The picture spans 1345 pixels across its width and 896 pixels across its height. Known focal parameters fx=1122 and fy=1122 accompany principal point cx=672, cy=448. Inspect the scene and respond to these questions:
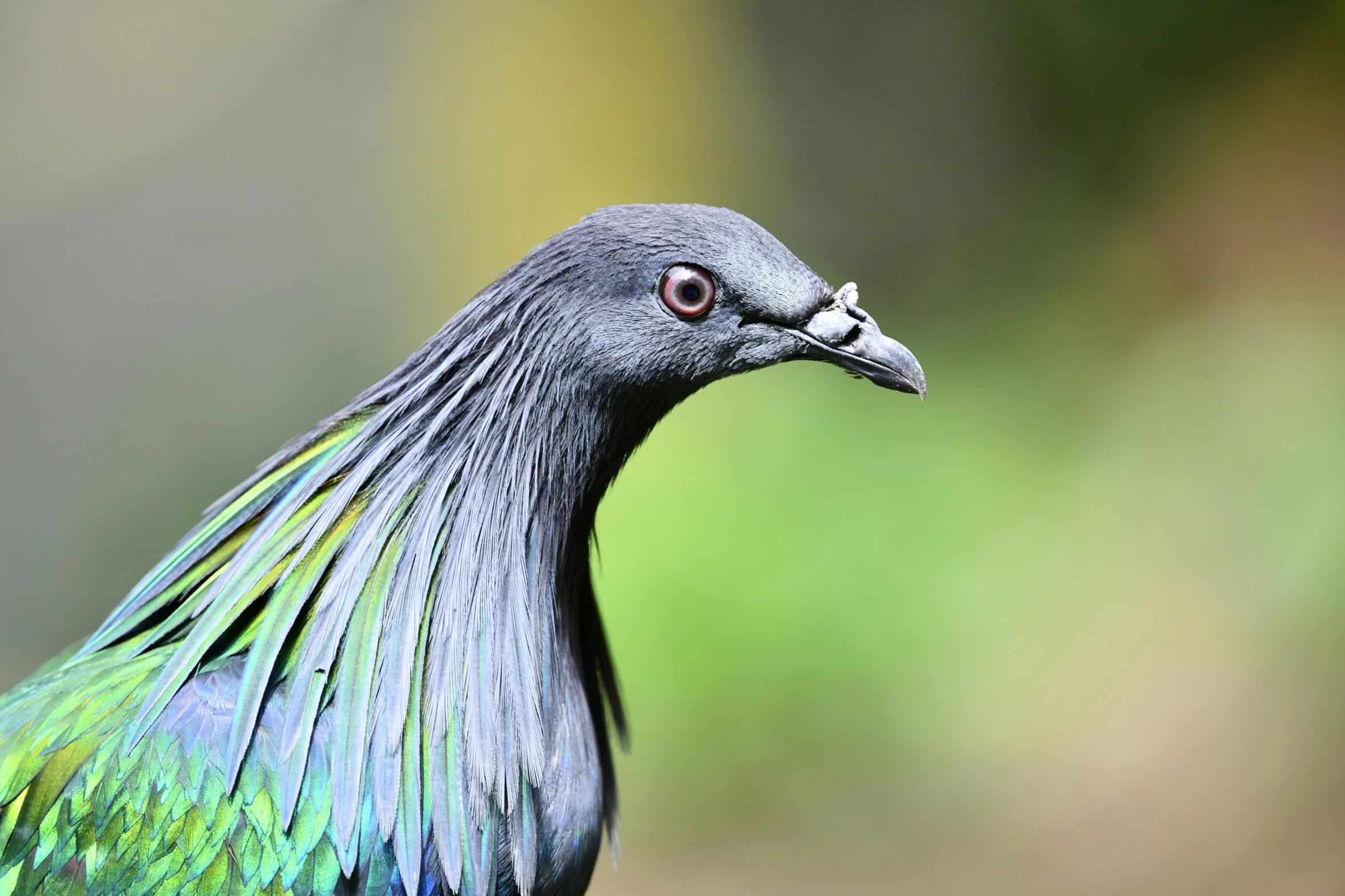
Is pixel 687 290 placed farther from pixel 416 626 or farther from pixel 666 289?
pixel 416 626

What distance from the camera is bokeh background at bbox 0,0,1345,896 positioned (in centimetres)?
412

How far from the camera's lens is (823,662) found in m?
4.41

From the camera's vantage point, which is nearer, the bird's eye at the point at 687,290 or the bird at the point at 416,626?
the bird at the point at 416,626

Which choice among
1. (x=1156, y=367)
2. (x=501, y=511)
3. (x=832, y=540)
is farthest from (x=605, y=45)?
(x=501, y=511)

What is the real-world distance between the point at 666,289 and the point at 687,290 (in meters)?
0.03

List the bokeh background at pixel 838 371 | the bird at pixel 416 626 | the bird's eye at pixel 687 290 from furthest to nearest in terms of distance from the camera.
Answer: the bokeh background at pixel 838 371
the bird's eye at pixel 687 290
the bird at pixel 416 626

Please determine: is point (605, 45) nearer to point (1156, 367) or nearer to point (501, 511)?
point (1156, 367)

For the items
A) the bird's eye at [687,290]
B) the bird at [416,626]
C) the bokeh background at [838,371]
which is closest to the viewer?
the bird at [416,626]

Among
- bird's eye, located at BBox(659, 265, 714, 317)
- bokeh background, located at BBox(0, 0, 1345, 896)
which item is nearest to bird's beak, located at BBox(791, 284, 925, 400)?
bird's eye, located at BBox(659, 265, 714, 317)

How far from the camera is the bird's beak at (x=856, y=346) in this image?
1.70 m

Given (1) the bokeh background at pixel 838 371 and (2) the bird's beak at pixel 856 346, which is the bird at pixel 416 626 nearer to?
(2) the bird's beak at pixel 856 346

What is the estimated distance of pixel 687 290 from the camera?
1630 mm

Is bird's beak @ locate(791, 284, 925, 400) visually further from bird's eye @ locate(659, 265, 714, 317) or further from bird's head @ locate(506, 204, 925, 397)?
bird's eye @ locate(659, 265, 714, 317)

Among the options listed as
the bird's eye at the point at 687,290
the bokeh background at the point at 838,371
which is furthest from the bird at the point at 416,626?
the bokeh background at the point at 838,371
